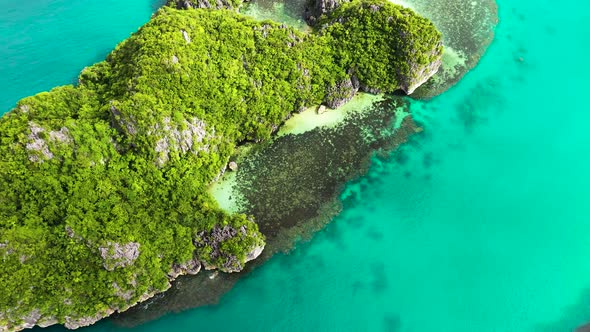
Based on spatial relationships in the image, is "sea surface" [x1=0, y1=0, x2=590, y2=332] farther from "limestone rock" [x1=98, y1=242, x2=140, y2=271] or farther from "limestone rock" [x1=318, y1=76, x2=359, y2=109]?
"limestone rock" [x1=318, y1=76, x2=359, y2=109]

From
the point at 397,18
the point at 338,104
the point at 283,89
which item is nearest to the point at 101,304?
the point at 283,89

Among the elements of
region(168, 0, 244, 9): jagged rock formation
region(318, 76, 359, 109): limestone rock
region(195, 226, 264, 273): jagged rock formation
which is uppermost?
region(168, 0, 244, 9): jagged rock formation

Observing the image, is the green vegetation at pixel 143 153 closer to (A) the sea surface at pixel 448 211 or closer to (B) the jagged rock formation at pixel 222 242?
(B) the jagged rock formation at pixel 222 242

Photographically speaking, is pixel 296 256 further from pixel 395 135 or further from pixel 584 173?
pixel 584 173

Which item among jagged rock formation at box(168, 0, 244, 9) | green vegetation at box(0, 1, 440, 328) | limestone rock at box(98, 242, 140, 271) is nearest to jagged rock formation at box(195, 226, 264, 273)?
green vegetation at box(0, 1, 440, 328)

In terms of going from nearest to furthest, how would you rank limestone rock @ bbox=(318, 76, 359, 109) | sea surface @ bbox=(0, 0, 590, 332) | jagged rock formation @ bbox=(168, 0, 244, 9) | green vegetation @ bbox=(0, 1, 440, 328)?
green vegetation @ bbox=(0, 1, 440, 328) → sea surface @ bbox=(0, 0, 590, 332) → limestone rock @ bbox=(318, 76, 359, 109) → jagged rock formation @ bbox=(168, 0, 244, 9)
